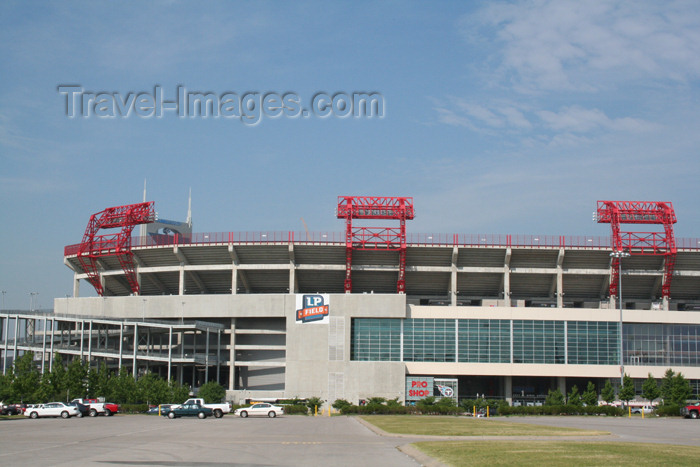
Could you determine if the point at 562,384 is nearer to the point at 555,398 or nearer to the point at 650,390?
the point at 555,398

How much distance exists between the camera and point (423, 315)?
95188mm

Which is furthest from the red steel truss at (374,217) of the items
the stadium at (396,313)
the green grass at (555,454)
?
the green grass at (555,454)

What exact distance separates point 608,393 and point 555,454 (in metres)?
68.6

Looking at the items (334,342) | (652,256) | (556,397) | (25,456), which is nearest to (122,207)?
(334,342)

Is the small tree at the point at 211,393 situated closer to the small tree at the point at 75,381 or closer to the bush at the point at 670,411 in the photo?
the small tree at the point at 75,381

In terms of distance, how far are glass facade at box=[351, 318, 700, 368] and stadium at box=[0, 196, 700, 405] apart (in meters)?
0.17

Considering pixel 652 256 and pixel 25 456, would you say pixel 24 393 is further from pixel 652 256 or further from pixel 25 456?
pixel 652 256

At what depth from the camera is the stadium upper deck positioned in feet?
318

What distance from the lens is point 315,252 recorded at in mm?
96938

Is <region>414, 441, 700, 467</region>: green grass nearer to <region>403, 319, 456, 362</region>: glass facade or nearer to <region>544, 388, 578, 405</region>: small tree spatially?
<region>544, 388, 578, 405</region>: small tree

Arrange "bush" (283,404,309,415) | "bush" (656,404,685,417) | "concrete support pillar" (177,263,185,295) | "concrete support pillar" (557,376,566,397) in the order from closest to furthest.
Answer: "bush" (656,404,685,417) < "bush" (283,404,309,415) < "concrete support pillar" (557,376,566,397) < "concrete support pillar" (177,263,185,295)

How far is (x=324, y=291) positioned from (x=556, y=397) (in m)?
35.0

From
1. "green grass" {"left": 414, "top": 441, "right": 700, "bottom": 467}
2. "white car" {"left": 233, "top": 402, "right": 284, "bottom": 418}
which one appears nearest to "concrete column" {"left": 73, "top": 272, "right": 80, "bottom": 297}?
"white car" {"left": 233, "top": 402, "right": 284, "bottom": 418}

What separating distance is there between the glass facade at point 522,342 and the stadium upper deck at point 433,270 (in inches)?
201
